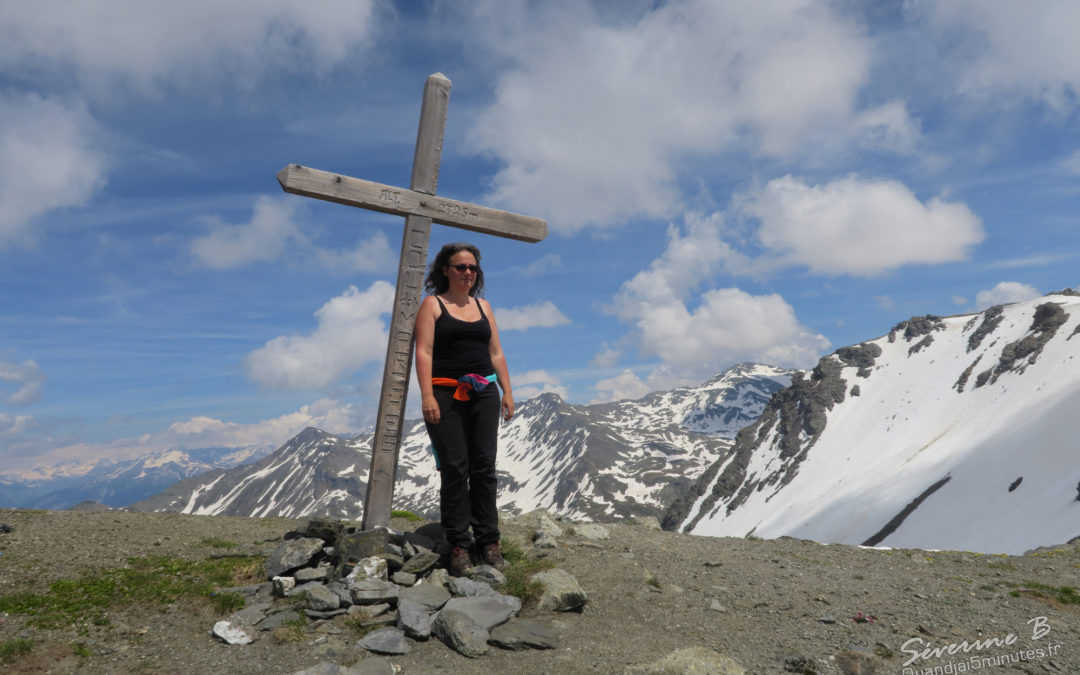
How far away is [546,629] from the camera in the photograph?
21.6ft

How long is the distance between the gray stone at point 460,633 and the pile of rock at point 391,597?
0.03 ft

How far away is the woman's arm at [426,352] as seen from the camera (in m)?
7.98

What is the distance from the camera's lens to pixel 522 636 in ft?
20.7

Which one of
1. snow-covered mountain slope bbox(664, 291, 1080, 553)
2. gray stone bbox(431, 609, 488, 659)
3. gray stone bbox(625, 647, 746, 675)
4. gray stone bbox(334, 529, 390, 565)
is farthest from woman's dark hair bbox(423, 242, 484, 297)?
snow-covered mountain slope bbox(664, 291, 1080, 553)

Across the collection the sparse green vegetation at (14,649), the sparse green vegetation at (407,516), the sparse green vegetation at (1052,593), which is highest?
the sparse green vegetation at (407,516)

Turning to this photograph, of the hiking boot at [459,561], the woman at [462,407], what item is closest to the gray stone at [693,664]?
the woman at [462,407]

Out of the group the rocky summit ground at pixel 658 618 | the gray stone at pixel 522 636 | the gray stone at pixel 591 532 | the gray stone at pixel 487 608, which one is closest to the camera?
the rocky summit ground at pixel 658 618

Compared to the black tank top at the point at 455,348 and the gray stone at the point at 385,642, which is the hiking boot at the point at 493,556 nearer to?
the gray stone at the point at 385,642

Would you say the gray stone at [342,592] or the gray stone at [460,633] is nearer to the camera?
the gray stone at [460,633]

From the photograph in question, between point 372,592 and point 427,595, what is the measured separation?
69 cm

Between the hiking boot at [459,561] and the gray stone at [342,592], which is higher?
the hiking boot at [459,561]

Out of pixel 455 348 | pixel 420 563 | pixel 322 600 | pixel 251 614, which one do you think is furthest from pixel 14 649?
pixel 455 348

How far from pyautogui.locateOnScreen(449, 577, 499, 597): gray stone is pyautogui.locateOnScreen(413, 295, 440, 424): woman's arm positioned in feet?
7.17

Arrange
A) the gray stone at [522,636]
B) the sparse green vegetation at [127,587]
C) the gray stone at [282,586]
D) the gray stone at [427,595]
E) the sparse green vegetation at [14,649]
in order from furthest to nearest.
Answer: the gray stone at [282,586] < the gray stone at [427,595] < the sparse green vegetation at [127,587] < the gray stone at [522,636] < the sparse green vegetation at [14,649]
